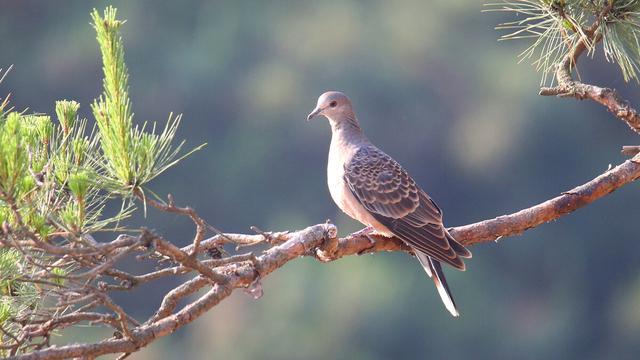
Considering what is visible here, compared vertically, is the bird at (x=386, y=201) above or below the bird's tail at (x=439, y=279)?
above

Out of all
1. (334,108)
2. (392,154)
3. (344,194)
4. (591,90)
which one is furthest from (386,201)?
(392,154)

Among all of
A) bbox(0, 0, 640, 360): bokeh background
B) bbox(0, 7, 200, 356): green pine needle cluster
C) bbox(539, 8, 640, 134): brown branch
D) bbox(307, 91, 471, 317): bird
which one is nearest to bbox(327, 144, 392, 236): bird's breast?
bbox(307, 91, 471, 317): bird

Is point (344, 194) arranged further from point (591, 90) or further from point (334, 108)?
point (591, 90)

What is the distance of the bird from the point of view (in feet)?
11.7

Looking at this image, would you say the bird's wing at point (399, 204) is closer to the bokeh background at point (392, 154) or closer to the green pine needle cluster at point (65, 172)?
the green pine needle cluster at point (65, 172)

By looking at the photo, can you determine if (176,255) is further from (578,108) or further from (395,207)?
(578,108)

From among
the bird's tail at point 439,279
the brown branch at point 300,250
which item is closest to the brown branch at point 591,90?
the brown branch at point 300,250

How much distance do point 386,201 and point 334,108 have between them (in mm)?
761

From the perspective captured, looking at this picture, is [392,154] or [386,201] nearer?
[386,201]

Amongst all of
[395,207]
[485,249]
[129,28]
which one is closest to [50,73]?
[129,28]

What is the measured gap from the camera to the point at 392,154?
20.4m

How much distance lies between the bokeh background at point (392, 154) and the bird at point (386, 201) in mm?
15309

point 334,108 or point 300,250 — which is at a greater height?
point 334,108

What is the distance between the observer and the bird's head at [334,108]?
178 inches
